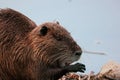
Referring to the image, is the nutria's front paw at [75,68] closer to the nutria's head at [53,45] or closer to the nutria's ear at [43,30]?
the nutria's head at [53,45]

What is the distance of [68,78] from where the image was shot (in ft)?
12.3

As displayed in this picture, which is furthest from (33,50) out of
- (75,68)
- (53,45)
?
(75,68)

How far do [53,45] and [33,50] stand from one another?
15 cm

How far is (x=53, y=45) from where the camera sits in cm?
289

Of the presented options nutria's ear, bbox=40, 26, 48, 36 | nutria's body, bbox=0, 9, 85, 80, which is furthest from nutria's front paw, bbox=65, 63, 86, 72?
nutria's ear, bbox=40, 26, 48, 36

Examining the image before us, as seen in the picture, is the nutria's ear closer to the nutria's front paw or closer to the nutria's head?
the nutria's head

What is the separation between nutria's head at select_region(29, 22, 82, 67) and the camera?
2.86 meters

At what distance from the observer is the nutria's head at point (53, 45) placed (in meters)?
2.86

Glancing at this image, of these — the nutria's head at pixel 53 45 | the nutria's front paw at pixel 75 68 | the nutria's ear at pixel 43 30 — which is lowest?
the nutria's front paw at pixel 75 68

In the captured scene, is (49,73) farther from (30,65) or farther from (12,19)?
(12,19)

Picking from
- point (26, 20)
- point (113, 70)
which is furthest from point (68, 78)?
point (26, 20)

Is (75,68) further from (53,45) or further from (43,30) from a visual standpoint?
(43,30)

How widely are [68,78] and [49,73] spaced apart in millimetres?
854

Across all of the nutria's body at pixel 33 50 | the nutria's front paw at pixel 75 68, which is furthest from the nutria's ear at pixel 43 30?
Answer: the nutria's front paw at pixel 75 68
